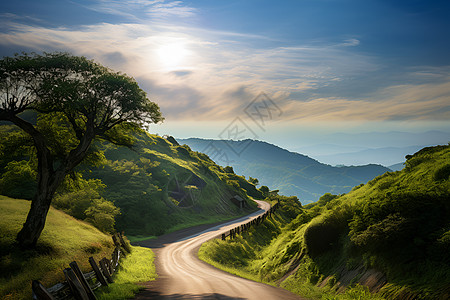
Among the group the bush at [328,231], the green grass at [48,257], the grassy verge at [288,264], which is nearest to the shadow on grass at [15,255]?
the green grass at [48,257]

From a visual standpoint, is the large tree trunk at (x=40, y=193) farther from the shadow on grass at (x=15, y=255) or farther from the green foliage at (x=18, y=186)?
the green foliage at (x=18, y=186)

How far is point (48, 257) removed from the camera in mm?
16250

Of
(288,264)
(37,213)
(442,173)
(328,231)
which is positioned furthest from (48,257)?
(442,173)

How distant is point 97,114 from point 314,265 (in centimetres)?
1863

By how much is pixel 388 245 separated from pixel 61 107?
21.6m

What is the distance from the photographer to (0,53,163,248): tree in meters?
17.1

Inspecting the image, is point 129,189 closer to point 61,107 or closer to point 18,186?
point 18,186

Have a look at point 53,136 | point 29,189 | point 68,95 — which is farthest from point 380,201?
point 29,189

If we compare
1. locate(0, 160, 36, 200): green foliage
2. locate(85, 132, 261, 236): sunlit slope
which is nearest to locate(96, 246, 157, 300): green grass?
locate(85, 132, 261, 236): sunlit slope

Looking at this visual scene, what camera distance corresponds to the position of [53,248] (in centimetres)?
1742

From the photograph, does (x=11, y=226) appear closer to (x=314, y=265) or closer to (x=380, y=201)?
(x=314, y=265)

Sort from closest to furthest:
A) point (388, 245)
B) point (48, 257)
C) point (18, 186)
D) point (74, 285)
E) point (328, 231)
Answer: point (74, 285) → point (388, 245) → point (328, 231) → point (48, 257) → point (18, 186)

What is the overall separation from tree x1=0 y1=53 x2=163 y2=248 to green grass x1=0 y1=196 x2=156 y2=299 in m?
1.12

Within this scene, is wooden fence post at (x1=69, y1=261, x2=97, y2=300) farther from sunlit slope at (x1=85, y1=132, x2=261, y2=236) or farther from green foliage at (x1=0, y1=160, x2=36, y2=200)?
sunlit slope at (x1=85, y1=132, x2=261, y2=236)
